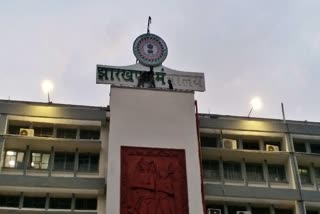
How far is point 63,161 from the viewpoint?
21953mm

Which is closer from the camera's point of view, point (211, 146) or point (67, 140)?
point (67, 140)

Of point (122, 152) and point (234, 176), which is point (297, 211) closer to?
point (234, 176)

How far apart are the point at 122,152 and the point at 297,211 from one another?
301 inches

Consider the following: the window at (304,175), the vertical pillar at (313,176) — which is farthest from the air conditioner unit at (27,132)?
the vertical pillar at (313,176)

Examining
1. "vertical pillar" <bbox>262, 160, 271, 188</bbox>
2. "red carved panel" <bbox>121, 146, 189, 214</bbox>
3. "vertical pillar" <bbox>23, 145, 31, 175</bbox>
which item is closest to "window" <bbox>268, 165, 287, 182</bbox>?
"vertical pillar" <bbox>262, 160, 271, 188</bbox>

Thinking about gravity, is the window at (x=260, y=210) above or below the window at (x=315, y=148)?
below

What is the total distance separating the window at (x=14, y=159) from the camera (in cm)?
2150

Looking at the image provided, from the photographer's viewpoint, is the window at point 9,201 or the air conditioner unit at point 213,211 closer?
the window at point 9,201

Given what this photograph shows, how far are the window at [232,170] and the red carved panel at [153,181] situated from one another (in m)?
2.56

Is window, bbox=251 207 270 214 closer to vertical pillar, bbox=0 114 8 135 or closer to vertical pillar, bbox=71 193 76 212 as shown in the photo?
vertical pillar, bbox=71 193 76 212

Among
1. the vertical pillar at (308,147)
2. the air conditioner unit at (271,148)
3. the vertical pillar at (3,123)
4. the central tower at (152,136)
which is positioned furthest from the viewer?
the vertical pillar at (308,147)

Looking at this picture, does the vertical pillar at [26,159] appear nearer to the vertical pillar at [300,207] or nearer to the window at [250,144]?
the window at [250,144]

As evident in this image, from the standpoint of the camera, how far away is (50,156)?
22.0 meters

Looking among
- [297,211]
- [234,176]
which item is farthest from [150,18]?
[297,211]
